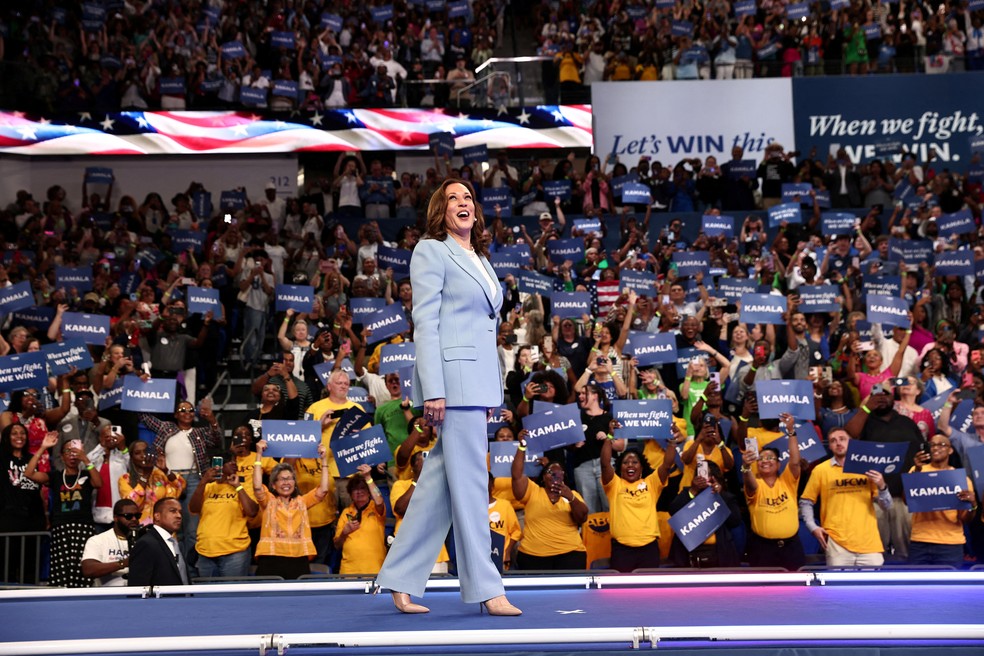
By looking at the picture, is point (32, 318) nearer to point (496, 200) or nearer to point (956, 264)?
point (496, 200)

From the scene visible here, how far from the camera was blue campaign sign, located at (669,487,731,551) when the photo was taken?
881 cm

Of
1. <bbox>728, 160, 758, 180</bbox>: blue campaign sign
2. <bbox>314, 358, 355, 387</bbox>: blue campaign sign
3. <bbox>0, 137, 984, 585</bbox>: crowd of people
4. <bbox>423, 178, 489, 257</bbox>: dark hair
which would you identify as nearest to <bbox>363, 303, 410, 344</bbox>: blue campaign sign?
<bbox>0, 137, 984, 585</bbox>: crowd of people

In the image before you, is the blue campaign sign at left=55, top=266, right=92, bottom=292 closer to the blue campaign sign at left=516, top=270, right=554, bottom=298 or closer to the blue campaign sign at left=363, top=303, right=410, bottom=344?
the blue campaign sign at left=363, top=303, right=410, bottom=344

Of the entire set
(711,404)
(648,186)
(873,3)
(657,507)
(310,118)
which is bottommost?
(657,507)

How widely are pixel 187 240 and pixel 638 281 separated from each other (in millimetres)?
5882

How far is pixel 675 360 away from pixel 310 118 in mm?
10467

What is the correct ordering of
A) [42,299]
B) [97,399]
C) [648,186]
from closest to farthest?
1. [97,399]
2. [42,299]
3. [648,186]

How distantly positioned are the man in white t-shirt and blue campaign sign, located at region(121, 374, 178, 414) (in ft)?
6.13

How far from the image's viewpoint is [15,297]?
12.6m

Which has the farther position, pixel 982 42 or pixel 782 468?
pixel 982 42

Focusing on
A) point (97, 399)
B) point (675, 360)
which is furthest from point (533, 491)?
point (97, 399)

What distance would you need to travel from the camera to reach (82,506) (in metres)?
9.27

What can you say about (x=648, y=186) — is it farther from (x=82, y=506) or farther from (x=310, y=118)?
(x=82, y=506)

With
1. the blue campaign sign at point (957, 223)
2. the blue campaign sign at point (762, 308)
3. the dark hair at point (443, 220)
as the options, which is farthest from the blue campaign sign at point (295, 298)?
the dark hair at point (443, 220)
